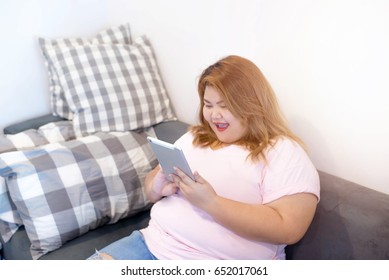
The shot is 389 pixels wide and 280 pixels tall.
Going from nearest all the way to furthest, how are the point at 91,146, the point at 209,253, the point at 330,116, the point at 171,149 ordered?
1. the point at 171,149
2. the point at 209,253
3. the point at 330,116
4. the point at 91,146

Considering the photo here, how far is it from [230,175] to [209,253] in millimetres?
206

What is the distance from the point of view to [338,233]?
0.97 metres

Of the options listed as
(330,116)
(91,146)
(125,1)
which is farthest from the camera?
(125,1)

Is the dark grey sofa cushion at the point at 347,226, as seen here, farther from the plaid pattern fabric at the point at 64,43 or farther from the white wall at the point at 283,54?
the plaid pattern fabric at the point at 64,43

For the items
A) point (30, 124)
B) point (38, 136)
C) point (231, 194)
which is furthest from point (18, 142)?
point (231, 194)

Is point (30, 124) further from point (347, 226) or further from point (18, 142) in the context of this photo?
point (347, 226)

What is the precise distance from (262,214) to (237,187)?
0.40 ft

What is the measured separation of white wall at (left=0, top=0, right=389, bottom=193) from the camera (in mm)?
1005

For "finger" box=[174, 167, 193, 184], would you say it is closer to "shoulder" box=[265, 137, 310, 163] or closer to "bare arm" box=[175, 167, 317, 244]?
"bare arm" box=[175, 167, 317, 244]

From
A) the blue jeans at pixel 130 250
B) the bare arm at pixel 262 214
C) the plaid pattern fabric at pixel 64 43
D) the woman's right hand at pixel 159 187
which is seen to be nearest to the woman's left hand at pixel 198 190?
the bare arm at pixel 262 214

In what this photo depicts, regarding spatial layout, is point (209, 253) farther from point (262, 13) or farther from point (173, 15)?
point (173, 15)

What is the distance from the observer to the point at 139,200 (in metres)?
1.31

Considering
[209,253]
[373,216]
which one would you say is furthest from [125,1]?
[373,216]

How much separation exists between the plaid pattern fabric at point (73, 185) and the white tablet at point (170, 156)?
372mm
